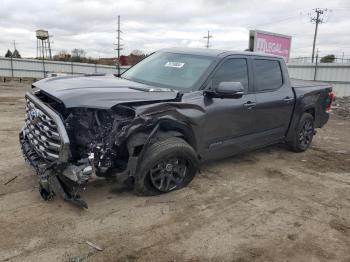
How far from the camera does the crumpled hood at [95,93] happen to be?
147 inches

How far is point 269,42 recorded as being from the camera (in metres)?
17.0

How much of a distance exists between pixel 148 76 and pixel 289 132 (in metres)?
2.90

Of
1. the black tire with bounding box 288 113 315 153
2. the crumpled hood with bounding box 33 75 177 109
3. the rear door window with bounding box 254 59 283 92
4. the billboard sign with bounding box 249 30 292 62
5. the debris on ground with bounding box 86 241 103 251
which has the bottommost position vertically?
the debris on ground with bounding box 86 241 103 251

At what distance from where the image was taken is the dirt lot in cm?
328

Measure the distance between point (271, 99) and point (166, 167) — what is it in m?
2.39

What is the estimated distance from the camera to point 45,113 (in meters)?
3.88

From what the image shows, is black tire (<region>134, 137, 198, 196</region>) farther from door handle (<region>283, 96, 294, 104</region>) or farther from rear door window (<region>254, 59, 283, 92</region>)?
door handle (<region>283, 96, 294, 104</region>)

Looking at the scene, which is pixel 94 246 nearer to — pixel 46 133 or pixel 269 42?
pixel 46 133

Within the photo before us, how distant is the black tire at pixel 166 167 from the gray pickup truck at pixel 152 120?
0.01 m

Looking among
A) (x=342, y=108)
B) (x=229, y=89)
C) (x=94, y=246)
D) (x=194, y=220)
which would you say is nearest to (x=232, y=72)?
(x=229, y=89)

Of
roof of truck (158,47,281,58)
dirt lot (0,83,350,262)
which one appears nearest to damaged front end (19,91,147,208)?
dirt lot (0,83,350,262)

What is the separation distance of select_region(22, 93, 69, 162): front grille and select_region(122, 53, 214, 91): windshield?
154cm

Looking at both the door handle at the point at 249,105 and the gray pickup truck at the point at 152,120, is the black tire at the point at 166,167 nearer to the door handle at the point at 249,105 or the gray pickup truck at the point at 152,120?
the gray pickup truck at the point at 152,120

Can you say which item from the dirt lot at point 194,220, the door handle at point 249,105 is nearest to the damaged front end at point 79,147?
the dirt lot at point 194,220
